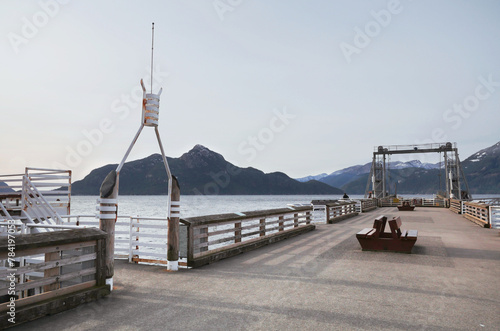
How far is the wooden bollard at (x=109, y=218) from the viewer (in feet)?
20.3

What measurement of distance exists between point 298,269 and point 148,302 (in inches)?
144

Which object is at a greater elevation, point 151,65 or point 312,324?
point 151,65

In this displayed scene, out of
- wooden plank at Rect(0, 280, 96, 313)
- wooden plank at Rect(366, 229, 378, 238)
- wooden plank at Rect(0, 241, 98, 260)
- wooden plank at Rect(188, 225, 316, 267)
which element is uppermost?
wooden plank at Rect(0, 241, 98, 260)

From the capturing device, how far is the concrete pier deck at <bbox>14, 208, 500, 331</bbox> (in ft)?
15.6

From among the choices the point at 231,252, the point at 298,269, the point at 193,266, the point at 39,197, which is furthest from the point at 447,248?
the point at 39,197

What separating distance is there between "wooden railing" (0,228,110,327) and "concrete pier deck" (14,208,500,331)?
0.61 feet

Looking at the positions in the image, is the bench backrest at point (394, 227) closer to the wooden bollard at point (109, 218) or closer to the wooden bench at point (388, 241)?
the wooden bench at point (388, 241)

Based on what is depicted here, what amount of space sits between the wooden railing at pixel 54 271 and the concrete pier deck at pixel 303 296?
0.18 metres

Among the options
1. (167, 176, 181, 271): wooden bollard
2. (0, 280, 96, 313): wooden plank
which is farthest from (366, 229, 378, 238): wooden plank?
(0, 280, 96, 313): wooden plank

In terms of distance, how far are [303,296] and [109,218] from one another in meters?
3.64

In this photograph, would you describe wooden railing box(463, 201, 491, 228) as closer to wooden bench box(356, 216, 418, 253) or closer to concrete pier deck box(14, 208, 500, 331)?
concrete pier deck box(14, 208, 500, 331)

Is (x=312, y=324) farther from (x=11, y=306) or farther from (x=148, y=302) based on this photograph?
(x=11, y=306)

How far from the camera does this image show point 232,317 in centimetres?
496

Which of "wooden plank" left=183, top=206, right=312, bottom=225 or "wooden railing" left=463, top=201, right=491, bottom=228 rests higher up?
"wooden plank" left=183, top=206, right=312, bottom=225
